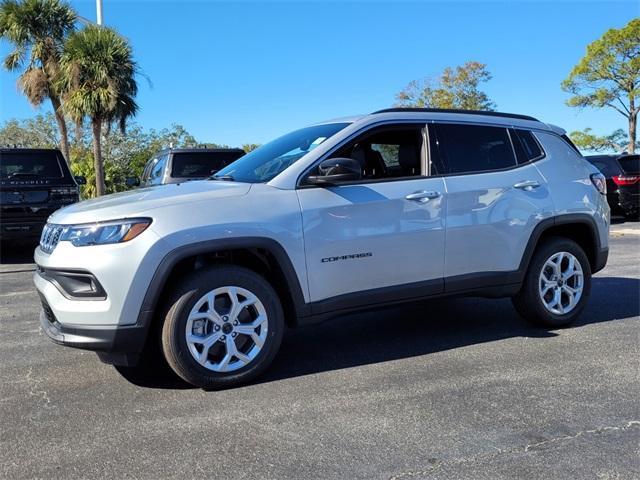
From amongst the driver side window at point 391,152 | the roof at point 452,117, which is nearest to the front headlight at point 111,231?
the driver side window at point 391,152

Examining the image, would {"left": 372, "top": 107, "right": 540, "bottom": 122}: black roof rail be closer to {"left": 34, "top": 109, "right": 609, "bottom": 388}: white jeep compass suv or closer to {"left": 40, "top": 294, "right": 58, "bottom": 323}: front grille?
{"left": 34, "top": 109, "right": 609, "bottom": 388}: white jeep compass suv

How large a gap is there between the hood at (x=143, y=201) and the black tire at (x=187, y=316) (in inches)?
19.2

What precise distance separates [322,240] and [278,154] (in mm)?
980

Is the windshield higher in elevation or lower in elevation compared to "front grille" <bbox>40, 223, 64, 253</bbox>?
higher

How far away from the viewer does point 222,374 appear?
146 inches

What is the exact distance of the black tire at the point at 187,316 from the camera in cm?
359

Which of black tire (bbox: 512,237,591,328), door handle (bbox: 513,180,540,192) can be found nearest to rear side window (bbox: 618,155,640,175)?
black tire (bbox: 512,237,591,328)

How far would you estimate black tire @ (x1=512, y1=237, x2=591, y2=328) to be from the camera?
4938 mm

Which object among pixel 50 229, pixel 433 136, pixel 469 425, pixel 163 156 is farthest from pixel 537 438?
pixel 163 156

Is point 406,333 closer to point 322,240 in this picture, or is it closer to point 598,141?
point 322,240

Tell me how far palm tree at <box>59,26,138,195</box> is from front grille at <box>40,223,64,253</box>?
16.9m

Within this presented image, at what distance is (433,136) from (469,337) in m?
1.73

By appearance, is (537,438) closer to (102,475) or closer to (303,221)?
(303,221)

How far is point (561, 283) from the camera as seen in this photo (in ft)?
16.6
